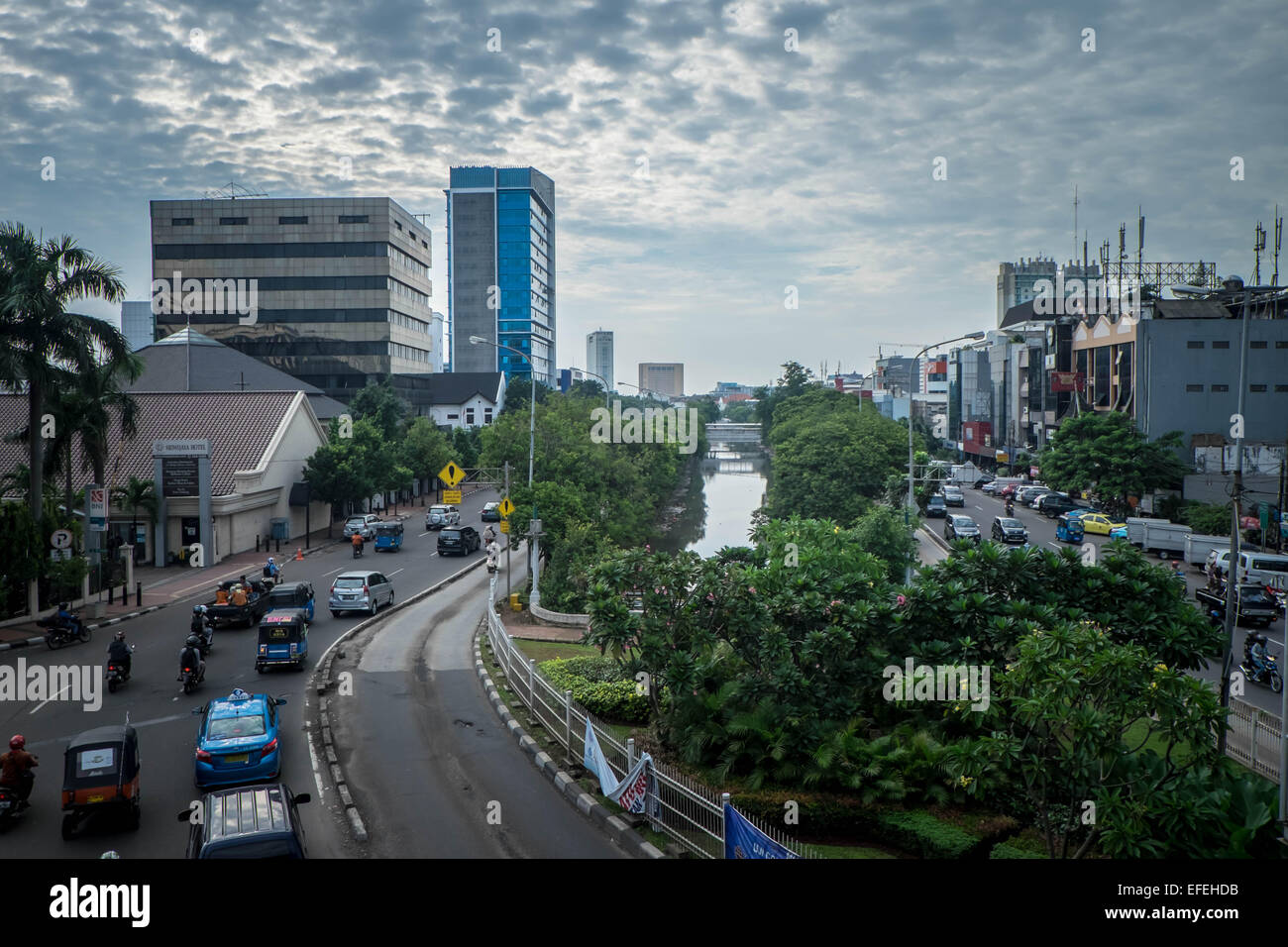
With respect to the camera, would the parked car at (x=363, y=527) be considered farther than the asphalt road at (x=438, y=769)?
Yes

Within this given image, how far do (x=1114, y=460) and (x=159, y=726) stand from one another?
52315mm

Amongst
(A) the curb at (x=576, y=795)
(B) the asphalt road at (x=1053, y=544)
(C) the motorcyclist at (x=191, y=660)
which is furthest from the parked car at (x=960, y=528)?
(C) the motorcyclist at (x=191, y=660)

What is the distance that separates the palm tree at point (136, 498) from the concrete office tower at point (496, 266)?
378 ft

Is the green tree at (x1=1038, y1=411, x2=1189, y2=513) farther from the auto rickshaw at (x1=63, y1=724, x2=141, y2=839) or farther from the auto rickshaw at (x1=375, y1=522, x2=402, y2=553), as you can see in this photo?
the auto rickshaw at (x1=63, y1=724, x2=141, y2=839)

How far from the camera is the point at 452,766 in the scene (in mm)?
17484

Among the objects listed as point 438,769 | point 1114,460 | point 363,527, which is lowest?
point 438,769

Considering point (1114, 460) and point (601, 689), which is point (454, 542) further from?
point (1114, 460)

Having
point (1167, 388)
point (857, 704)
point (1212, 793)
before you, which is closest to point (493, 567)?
point (857, 704)

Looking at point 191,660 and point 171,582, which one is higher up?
point 191,660

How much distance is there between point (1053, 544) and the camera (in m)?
47.1

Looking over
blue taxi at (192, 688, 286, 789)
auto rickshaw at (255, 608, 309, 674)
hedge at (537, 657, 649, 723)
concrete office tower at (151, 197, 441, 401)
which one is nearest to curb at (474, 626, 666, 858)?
hedge at (537, 657, 649, 723)

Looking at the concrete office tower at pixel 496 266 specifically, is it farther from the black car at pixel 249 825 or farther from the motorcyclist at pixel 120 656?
the black car at pixel 249 825

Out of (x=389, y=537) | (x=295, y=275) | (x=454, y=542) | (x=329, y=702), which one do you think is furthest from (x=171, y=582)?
(x=295, y=275)

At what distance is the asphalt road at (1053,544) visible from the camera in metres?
22.0
